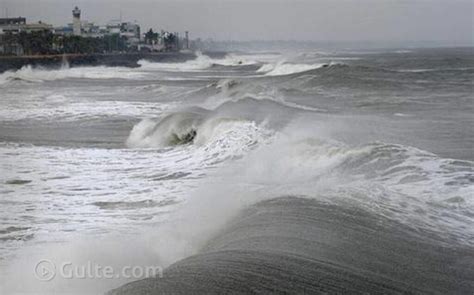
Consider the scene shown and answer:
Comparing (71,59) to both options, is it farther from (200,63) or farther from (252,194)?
(252,194)

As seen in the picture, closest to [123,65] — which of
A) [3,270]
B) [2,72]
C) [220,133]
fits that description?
[2,72]

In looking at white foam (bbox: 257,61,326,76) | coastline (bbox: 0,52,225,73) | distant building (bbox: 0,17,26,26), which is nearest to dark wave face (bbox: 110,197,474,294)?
distant building (bbox: 0,17,26,26)

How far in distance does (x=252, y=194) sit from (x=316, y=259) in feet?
3.85

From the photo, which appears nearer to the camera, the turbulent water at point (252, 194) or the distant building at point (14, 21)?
the turbulent water at point (252, 194)

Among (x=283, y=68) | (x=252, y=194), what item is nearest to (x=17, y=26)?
(x=252, y=194)

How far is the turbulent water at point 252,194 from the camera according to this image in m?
1.80

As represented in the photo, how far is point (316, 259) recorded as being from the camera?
1.77m

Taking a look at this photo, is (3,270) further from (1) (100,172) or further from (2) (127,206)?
(1) (100,172)

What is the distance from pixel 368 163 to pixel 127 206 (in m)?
1.33

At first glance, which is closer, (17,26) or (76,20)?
(17,26)

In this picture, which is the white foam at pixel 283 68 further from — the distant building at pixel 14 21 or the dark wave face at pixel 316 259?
the dark wave face at pixel 316 259

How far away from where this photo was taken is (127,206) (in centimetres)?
299

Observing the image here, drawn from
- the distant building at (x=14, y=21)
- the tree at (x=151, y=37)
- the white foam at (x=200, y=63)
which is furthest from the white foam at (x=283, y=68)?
the distant building at (x=14, y=21)

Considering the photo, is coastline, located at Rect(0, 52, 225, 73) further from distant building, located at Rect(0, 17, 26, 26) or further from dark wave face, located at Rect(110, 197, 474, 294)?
dark wave face, located at Rect(110, 197, 474, 294)
